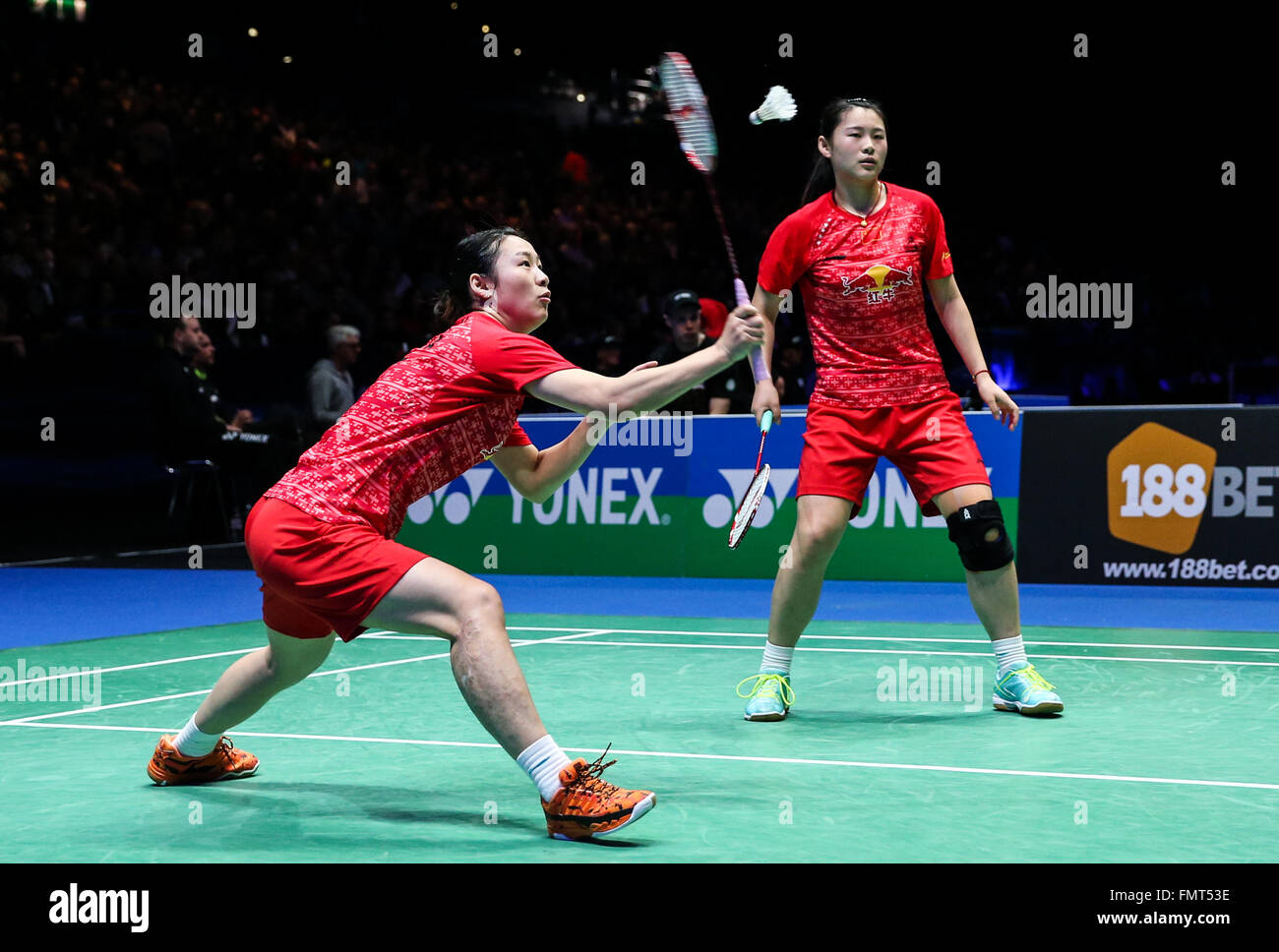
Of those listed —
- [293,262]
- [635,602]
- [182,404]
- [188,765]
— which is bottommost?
[635,602]

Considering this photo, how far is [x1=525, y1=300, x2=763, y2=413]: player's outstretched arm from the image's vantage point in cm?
311

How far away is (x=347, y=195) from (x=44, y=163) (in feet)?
10.4

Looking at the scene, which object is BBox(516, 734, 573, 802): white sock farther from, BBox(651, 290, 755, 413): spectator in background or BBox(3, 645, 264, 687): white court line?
BBox(651, 290, 755, 413): spectator in background

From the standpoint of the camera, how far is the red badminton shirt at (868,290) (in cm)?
494

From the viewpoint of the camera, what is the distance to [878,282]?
4.92 metres

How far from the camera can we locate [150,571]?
10.1 m

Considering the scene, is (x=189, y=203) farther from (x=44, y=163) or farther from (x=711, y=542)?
(x=711, y=542)

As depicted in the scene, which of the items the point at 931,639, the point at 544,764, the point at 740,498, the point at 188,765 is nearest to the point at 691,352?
the point at 740,498

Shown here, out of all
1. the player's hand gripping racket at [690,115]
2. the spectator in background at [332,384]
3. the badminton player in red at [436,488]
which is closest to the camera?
the badminton player in red at [436,488]

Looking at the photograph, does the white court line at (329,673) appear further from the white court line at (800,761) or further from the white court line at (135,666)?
the white court line at (135,666)

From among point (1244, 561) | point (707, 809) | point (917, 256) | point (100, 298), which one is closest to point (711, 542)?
point (1244, 561)

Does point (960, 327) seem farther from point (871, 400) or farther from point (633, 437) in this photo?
point (633, 437)

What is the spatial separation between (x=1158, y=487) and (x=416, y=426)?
246 inches

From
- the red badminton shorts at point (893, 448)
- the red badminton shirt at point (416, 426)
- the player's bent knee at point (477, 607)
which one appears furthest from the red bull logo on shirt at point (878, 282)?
the player's bent knee at point (477, 607)
